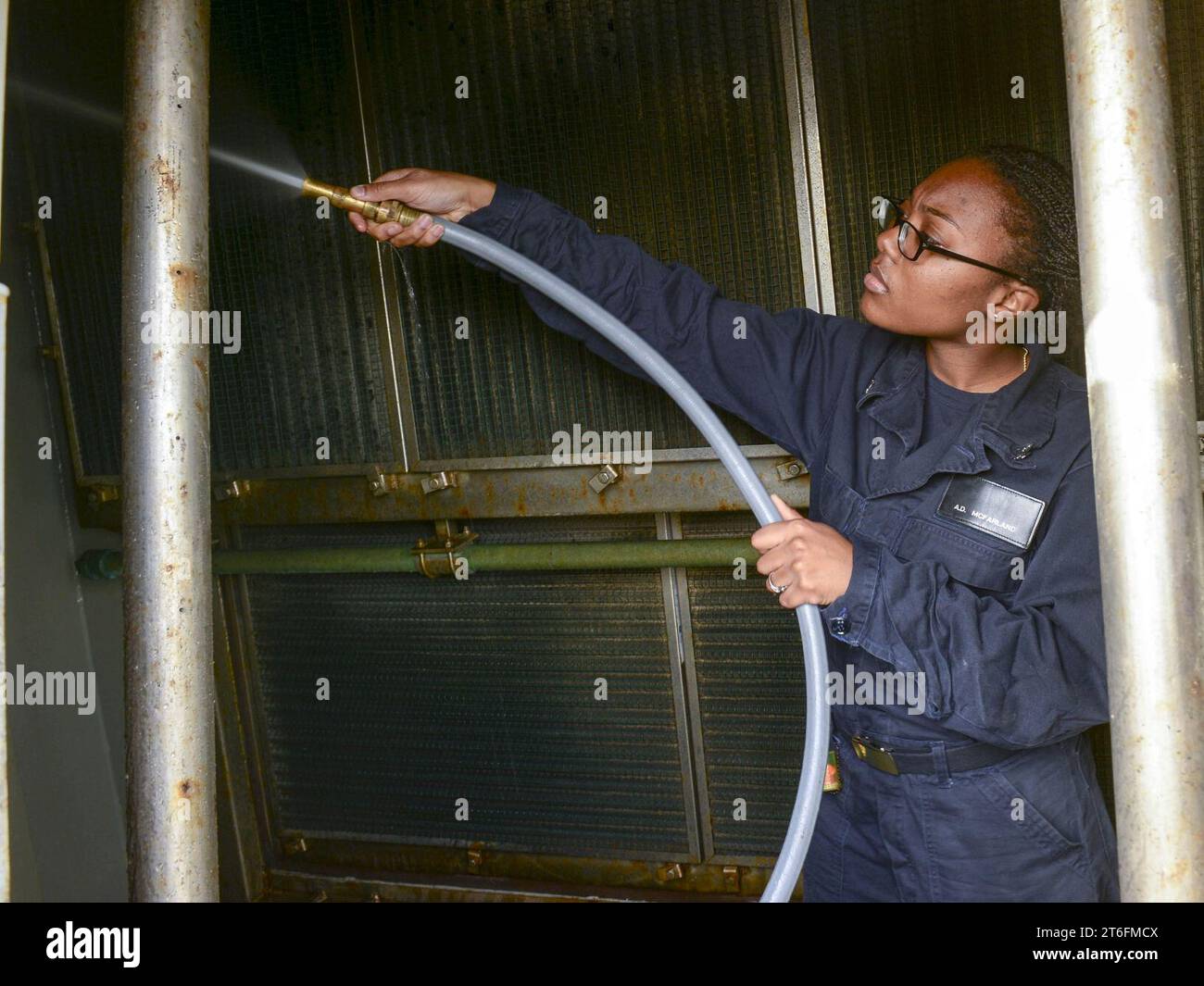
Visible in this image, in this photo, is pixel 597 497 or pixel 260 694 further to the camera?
pixel 260 694

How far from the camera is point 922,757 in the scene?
1.81 meters

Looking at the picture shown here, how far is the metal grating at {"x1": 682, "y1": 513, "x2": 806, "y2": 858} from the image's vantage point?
7.73 ft

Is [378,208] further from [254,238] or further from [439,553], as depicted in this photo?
[439,553]

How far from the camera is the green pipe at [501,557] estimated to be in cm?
228

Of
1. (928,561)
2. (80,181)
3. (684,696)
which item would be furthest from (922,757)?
(80,181)

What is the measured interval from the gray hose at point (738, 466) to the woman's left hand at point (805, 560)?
0.16ft

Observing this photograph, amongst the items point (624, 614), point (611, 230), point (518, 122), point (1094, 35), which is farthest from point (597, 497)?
point (1094, 35)

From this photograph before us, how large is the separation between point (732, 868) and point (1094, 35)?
1833mm

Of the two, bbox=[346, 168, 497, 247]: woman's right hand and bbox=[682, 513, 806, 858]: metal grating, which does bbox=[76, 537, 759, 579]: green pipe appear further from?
bbox=[346, 168, 497, 247]: woman's right hand

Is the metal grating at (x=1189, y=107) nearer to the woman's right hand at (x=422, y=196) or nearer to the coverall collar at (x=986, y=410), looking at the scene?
the coverall collar at (x=986, y=410)

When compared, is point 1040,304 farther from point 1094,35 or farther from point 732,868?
point 732,868

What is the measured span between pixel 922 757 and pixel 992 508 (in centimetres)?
41

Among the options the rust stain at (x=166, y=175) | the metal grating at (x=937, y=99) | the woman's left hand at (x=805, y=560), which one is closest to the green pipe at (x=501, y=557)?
the woman's left hand at (x=805, y=560)

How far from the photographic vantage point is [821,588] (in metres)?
1.67
